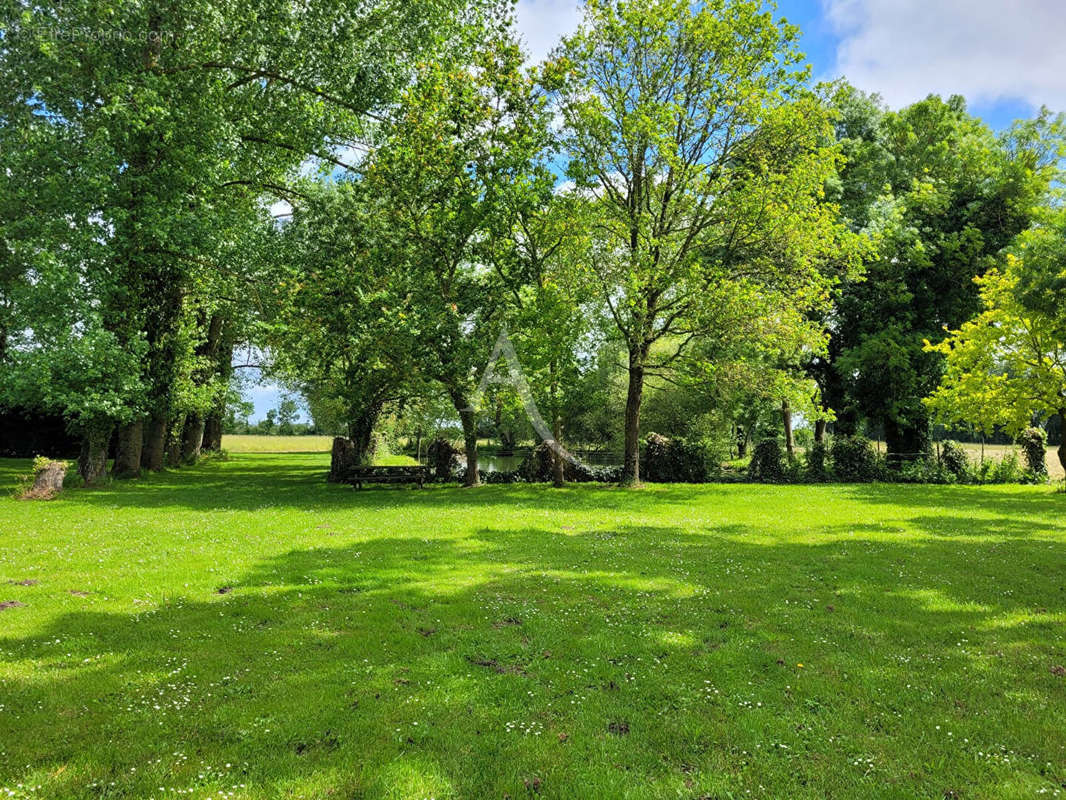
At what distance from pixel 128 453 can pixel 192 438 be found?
1142cm

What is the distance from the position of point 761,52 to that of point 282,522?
2333cm

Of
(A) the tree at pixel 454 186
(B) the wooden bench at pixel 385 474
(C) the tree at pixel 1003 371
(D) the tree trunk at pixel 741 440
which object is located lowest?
(B) the wooden bench at pixel 385 474

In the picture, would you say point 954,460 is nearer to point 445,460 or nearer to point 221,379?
point 445,460

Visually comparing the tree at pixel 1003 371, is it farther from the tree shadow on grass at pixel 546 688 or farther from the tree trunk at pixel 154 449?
the tree trunk at pixel 154 449

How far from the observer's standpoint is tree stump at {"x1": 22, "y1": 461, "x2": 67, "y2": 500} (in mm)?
17953

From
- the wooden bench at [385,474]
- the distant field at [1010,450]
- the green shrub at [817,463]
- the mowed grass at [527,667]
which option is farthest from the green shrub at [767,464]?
the wooden bench at [385,474]

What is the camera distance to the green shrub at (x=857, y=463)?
90.9 ft

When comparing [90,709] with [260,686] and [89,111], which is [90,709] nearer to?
[260,686]

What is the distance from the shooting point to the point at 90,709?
5.12 meters

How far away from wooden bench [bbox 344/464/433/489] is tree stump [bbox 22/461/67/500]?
9.39m

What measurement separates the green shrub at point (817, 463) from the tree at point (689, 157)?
8.77m

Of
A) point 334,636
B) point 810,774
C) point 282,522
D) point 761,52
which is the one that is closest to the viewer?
point 810,774

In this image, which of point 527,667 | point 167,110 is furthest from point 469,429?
point 527,667

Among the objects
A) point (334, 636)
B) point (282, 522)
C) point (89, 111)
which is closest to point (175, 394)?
point (89, 111)
